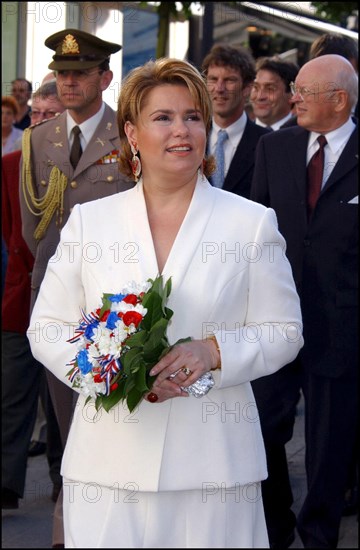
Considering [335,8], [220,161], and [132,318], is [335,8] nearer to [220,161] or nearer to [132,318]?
[220,161]

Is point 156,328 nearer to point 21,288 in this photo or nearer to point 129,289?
point 129,289

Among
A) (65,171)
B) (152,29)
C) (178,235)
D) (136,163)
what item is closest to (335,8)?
(152,29)

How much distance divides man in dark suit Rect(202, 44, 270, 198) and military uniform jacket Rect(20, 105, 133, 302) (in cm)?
89

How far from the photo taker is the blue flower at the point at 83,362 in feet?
10.9

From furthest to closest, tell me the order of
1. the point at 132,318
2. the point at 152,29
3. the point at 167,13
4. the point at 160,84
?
the point at 152,29 → the point at 167,13 → the point at 160,84 → the point at 132,318

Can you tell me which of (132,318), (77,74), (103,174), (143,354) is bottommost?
(143,354)

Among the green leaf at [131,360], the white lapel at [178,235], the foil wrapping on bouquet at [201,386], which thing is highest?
the white lapel at [178,235]

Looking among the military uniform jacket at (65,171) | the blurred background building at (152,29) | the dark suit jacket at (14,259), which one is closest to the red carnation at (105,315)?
the military uniform jacket at (65,171)

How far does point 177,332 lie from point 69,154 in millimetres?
2292

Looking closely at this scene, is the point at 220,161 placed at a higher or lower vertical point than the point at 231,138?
lower

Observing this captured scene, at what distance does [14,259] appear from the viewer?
20.7ft

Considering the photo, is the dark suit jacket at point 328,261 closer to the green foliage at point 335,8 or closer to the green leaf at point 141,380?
the green leaf at point 141,380

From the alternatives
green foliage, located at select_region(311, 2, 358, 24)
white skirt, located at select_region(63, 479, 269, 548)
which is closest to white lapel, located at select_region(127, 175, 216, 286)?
white skirt, located at select_region(63, 479, 269, 548)

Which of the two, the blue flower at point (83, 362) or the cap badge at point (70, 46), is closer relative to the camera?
the blue flower at point (83, 362)
